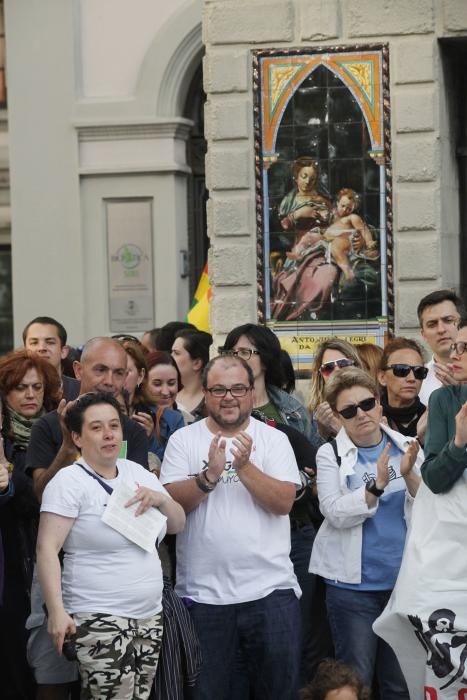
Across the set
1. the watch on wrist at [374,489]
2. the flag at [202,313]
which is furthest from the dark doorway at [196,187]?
the watch on wrist at [374,489]

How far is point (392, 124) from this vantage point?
1216cm

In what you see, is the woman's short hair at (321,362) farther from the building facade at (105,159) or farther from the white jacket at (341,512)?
the building facade at (105,159)

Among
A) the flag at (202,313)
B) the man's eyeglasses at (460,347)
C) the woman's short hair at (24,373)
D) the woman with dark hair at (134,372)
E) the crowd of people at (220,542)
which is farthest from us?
the flag at (202,313)

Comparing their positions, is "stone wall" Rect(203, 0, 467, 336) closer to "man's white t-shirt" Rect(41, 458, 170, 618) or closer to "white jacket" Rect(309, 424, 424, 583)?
"white jacket" Rect(309, 424, 424, 583)

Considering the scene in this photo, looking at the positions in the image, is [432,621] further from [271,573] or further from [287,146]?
[287,146]

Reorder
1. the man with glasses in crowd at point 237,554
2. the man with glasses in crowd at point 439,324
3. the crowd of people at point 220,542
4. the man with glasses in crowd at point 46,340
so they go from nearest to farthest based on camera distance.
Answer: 1. the crowd of people at point 220,542
2. the man with glasses in crowd at point 237,554
3. the man with glasses in crowd at point 439,324
4. the man with glasses in crowd at point 46,340

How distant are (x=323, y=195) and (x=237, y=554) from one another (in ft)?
17.3

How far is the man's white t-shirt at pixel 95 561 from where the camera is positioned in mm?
7137

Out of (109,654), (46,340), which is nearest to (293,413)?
(109,654)

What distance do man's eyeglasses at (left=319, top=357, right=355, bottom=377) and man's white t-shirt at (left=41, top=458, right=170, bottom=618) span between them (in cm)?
209

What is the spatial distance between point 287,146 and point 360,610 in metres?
5.44

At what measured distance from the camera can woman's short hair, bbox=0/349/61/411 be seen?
859 cm

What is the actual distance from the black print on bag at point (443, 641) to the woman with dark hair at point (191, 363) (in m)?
3.33

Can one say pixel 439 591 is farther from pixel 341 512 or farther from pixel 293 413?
pixel 293 413
